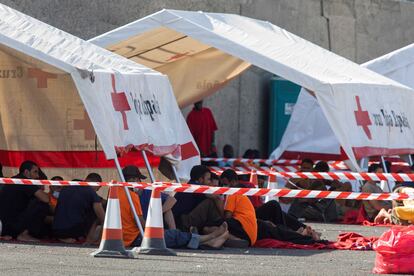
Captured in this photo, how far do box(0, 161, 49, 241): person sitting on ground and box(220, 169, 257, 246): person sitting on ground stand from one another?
2177 millimetres

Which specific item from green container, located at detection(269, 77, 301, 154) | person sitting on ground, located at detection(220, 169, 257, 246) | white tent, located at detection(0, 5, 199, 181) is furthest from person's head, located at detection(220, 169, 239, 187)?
green container, located at detection(269, 77, 301, 154)

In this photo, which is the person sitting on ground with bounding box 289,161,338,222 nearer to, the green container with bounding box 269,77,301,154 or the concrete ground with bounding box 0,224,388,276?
the concrete ground with bounding box 0,224,388,276

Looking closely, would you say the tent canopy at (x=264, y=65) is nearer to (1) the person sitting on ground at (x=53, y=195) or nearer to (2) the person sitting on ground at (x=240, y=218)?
(1) the person sitting on ground at (x=53, y=195)

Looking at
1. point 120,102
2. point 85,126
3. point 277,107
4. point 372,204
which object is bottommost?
point 372,204

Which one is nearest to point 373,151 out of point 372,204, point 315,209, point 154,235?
point 372,204

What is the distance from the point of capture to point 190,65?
2191 centimetres

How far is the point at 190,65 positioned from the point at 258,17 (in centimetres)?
620

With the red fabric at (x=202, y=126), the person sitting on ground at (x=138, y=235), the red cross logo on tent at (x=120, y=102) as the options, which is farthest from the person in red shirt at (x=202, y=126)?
the person sitting on ground at (x=138, y=235)

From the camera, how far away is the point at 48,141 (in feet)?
58.1

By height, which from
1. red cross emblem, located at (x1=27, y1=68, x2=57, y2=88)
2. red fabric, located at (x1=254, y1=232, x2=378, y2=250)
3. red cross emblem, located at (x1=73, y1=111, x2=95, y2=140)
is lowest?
red fabric, located at (x1=254, y1=232, x2=378, y2=250)

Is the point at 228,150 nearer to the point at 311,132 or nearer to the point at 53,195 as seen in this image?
the point at 311,132

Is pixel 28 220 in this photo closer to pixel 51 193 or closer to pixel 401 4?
pixel 51 193

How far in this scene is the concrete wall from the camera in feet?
77.3

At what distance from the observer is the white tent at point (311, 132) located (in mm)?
24875
